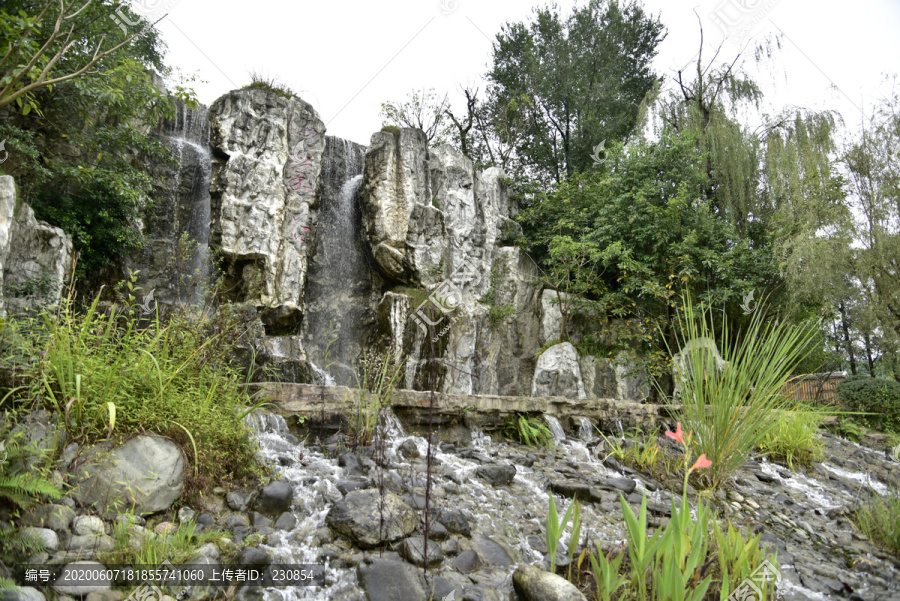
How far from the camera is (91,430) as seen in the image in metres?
2.16

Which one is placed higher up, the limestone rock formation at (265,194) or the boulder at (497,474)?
the limestone rock formation at (265,194)

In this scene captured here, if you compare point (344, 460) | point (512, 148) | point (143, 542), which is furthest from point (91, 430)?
point (512, 148)

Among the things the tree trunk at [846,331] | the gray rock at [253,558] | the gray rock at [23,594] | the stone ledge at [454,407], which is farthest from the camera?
the tree trunk at [846,331]

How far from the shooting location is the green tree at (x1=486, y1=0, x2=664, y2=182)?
13469mm

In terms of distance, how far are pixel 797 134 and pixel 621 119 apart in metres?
4.77

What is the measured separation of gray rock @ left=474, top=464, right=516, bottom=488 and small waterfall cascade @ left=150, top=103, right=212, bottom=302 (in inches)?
301

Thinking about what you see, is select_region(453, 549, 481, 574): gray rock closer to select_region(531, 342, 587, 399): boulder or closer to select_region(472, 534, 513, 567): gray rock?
select_region(472, 534, 513, 567): gray rock

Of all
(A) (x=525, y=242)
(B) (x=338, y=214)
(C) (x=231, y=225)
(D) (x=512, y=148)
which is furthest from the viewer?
(D) (x=512, y=148)

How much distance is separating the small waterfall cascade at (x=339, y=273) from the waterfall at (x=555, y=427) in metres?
4.92

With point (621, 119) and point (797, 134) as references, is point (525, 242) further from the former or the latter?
point (797, 134)

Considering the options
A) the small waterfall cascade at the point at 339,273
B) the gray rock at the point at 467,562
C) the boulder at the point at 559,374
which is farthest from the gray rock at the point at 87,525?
the boulder at the point at 559,374

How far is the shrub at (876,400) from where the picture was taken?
7234 mm

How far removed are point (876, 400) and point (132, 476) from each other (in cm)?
973

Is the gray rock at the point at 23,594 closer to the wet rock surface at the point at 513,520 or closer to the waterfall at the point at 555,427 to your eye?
the wet rock surface at the point at 513,520
